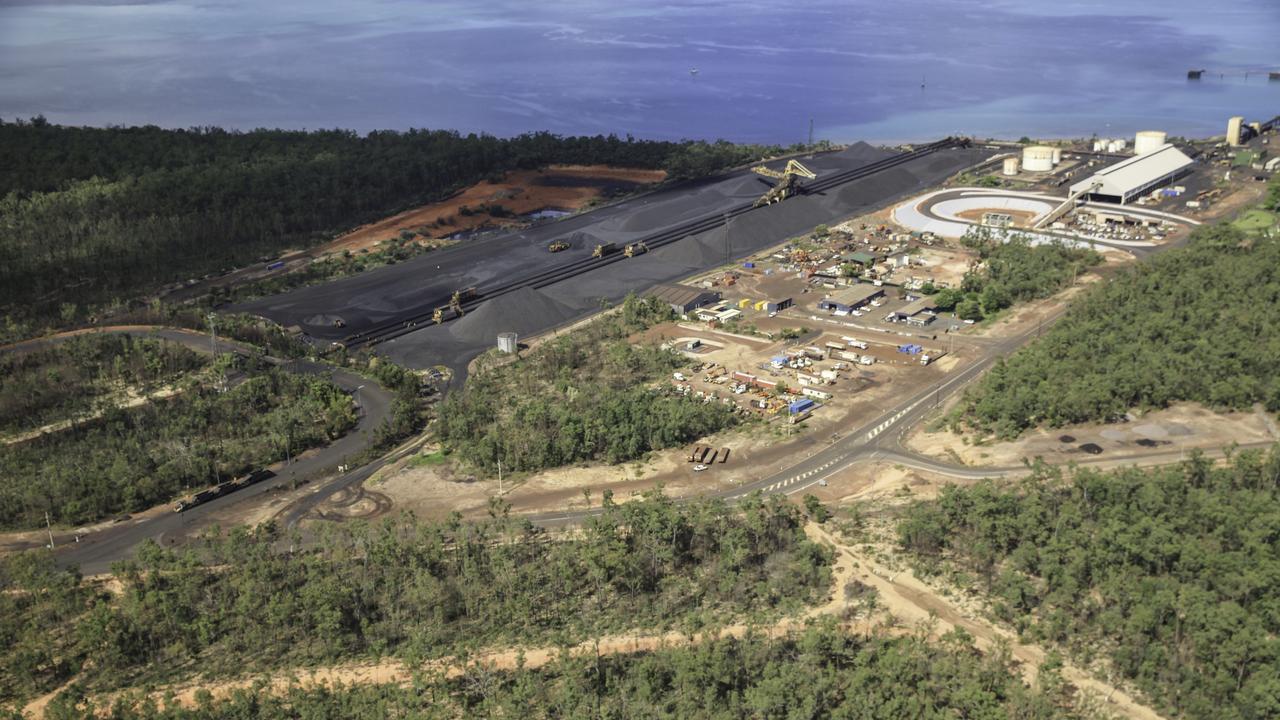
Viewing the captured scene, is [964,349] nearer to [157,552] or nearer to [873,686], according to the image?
[873,686]

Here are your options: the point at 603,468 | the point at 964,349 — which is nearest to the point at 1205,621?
the point at 603,468

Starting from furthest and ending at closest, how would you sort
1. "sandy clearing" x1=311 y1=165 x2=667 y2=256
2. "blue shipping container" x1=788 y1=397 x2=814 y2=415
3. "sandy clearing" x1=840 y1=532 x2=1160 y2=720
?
1. "sandy clearing" x1=311 y1=165 x2=667 y2=256
2. "blue shipping container" x1=788 y1=397 x2=814 y2=415
3. "sandy clearing" x1=840 y1=532 x2=1160 y2=720

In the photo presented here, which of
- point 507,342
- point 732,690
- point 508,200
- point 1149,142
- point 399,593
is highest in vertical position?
point 1149,142

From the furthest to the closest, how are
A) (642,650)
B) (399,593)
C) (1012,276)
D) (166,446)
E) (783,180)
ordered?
(783,180)
(1012,276)
(166,446)
(399,593)
(642,650)

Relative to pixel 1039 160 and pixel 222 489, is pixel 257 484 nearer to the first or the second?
pixel 222 489

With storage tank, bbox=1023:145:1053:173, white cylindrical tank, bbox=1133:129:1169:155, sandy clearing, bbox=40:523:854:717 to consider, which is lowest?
sandy clearing, bbox=40:523:854:717

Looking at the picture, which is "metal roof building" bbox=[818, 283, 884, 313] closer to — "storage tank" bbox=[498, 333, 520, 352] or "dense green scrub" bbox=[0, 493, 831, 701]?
"storage tank" bbox=[498, 333, 520, 352]

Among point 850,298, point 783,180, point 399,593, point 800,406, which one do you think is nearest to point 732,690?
point 399,593

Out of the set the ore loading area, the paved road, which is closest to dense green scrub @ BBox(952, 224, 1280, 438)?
the ore loading area
